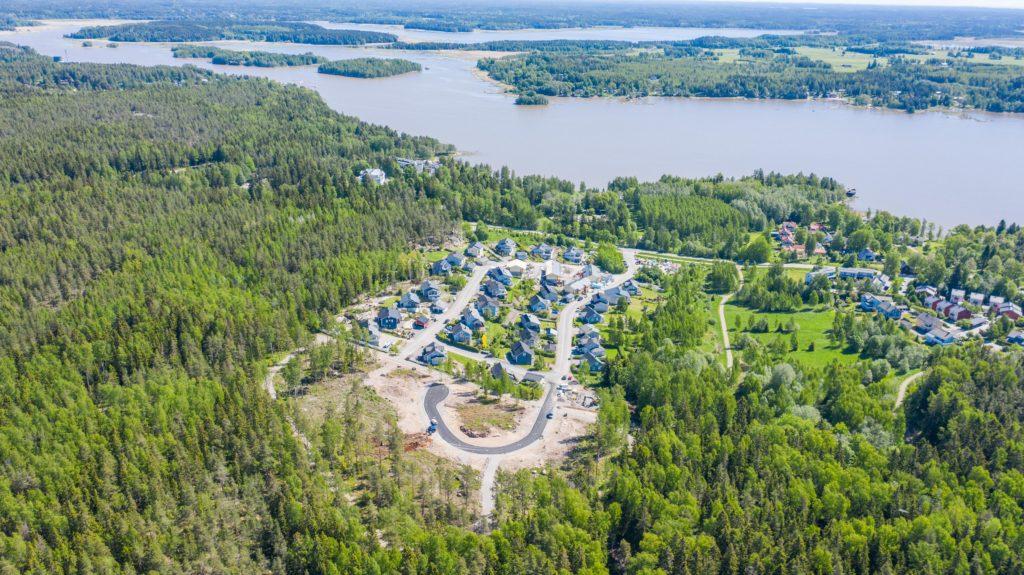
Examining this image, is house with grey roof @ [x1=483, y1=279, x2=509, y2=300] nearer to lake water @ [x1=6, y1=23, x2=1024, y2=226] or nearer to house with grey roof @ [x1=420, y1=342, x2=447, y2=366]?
house with grey roof @ [x1=420, y1=342, x2=447, y2=366]

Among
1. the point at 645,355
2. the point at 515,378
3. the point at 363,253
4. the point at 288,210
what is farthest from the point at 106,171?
the point at 645,355

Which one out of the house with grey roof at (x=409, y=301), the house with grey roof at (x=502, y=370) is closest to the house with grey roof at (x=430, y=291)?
the house with grey roof at (x=409, y=301)

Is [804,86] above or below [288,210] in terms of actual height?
above

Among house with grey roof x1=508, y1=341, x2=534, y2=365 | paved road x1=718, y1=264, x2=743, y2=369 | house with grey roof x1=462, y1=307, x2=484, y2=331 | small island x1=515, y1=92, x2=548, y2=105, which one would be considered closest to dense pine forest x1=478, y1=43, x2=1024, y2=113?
small island x1=515, y1=92, x2=548, y2=105

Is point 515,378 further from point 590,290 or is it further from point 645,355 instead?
point 590,290

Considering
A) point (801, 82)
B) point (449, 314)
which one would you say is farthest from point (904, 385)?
point (801, 82)
